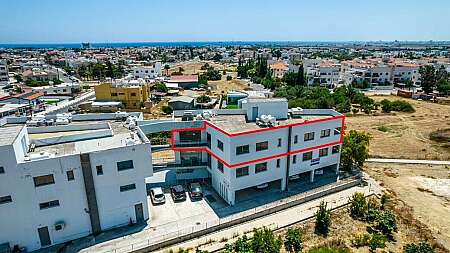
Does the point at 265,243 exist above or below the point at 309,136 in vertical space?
below

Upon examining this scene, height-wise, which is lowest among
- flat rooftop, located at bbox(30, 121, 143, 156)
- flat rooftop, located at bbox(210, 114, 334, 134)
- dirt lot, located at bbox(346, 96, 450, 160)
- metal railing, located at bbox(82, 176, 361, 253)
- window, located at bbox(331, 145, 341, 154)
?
dirt lot, located at bbox(346, 96, 450, 160)

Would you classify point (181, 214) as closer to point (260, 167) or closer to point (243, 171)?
point (243, 171)

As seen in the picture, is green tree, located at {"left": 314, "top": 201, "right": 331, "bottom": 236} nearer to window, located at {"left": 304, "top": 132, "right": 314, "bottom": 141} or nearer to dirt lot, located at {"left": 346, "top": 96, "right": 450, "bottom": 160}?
window, located at {"left": 304, "top": 132, "right": 314, "bottom": 141}

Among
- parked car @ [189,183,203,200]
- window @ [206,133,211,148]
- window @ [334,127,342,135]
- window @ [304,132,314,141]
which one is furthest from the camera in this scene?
window @ [334,127,342,135]

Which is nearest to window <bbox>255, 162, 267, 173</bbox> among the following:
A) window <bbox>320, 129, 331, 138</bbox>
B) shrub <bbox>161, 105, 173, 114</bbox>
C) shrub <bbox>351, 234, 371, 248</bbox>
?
window <bbox>320, 129, 331, 138</bbox>

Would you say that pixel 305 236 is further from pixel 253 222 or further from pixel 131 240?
pixel 131 240

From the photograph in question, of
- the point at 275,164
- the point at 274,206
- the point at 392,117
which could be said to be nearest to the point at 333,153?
the point at 275,164

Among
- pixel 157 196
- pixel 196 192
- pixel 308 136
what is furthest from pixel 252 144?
pixel 157 196

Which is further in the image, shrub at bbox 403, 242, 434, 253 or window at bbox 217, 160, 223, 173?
window at bbox 217, 160, 223, 173
